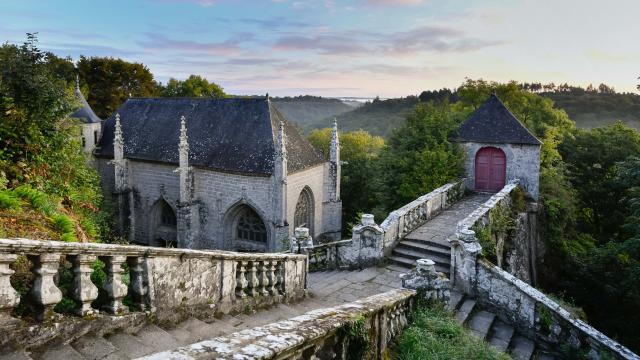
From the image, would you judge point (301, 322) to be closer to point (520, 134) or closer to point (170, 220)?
point (520, 134)

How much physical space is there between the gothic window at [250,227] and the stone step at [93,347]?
18.0m

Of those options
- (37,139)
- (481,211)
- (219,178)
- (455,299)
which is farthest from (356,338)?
(219,178)

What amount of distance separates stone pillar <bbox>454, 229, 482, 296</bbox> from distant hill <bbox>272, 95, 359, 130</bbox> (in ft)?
254

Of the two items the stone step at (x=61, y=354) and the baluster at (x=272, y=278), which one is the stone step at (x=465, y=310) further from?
the stone step at (x=61, y=354)

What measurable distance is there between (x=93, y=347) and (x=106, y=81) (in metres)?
43.3

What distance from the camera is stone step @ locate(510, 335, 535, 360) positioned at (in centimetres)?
909

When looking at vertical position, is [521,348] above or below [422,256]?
below

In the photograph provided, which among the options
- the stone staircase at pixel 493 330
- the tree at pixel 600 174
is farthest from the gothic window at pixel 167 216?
the tree at pixel 600 174

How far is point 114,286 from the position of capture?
4480 millimetres

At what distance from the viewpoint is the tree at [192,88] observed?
43778 millimetres

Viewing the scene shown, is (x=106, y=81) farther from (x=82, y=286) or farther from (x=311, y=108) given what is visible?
(x=311, y=108)

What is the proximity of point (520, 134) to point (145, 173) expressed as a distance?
62.6 feet

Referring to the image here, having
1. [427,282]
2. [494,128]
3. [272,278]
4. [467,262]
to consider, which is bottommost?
[467,262]

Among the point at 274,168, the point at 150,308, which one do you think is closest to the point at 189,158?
the point at 274,168
